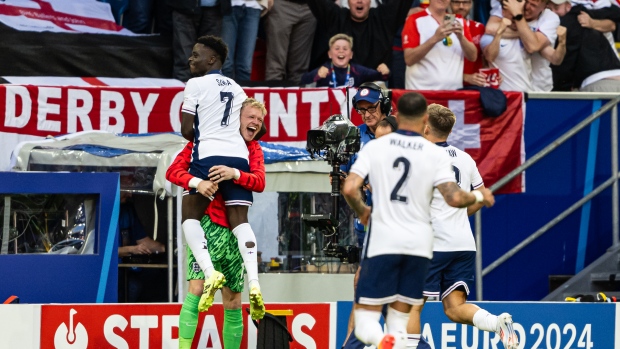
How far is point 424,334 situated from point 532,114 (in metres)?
4.36

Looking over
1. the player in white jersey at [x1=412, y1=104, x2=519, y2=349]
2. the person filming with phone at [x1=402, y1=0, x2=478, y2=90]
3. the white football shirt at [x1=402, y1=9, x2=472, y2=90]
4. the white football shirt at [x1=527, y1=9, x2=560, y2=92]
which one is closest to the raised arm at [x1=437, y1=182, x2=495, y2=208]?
the player in white jersey at [x1=412, y1=104, x2=519, y2=349]

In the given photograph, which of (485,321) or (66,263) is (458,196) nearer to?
(485,321)

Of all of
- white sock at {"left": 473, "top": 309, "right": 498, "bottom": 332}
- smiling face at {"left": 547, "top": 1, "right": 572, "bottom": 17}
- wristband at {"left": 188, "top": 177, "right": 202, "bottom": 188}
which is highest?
smiling face at {"left": 547, "top": 1, "right": 572, "bottom": 17}

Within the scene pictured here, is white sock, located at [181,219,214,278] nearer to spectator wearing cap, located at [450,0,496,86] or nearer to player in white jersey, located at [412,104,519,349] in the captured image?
player in white jersey, located at [412,104,519,349]

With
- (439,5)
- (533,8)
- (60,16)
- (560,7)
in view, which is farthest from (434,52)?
(60,16)

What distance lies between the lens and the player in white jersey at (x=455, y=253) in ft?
26.8

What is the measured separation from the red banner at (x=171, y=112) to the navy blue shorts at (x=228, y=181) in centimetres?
330

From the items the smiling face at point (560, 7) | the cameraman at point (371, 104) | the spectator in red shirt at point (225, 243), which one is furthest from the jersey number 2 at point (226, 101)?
the smiling face at point (560, 7)

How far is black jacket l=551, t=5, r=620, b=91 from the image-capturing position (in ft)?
44.4

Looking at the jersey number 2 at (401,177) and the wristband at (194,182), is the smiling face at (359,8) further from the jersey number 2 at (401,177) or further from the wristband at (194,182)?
the jersey number 2 at (401,177)

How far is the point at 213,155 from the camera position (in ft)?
29.2

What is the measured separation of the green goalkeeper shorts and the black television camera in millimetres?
662

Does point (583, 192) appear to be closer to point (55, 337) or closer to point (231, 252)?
point (231, 252)

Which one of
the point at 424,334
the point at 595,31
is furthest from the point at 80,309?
the point at 595,31
